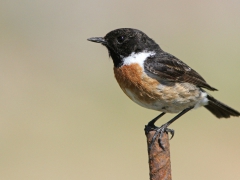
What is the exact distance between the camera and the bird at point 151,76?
501cm

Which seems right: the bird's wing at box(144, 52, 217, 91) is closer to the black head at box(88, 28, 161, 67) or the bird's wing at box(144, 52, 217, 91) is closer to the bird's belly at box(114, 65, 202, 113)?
the bird's belly at box(114, 65, 202, 113)

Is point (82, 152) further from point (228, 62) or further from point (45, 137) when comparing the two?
point (228, 62)

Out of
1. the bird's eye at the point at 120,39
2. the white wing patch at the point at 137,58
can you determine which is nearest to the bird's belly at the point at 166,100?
the white wing patch at the point at 137,58

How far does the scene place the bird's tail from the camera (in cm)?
570

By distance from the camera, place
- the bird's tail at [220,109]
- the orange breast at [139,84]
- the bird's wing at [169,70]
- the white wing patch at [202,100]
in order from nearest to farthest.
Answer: the orange breast at [139,84], the bird's wing at [169,70], the white wing patch at [202,100], the bird's tail at [220,109]

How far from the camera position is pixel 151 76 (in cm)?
505

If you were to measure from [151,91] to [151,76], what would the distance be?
0.18 metres

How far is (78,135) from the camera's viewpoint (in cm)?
1084

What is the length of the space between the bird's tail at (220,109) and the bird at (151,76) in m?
0.16

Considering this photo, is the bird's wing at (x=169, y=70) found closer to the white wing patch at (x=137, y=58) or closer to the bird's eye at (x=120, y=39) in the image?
the white wing patch at (x=137, y=58)

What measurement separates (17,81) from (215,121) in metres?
5.34

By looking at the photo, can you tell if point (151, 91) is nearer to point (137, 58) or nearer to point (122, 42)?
point (137, 58)

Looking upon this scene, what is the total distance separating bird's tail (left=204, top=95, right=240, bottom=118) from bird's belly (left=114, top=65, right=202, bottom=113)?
541 millimetres

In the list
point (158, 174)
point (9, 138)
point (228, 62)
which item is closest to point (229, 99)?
point (228, 62)
